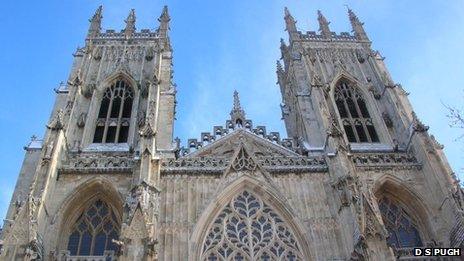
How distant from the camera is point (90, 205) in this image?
69.2 feet

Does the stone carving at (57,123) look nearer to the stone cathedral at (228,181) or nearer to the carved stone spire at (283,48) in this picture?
the stone cathedral at (228,181)

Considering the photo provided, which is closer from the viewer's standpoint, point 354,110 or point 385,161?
point 385,161

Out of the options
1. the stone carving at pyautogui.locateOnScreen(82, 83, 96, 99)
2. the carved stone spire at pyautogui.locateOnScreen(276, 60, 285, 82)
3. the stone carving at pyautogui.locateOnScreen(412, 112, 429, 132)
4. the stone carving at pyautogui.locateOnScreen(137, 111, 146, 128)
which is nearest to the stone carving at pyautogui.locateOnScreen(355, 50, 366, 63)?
the carved stone spire at pyautogui.locateOnScreen(276, 60, 285, 82)

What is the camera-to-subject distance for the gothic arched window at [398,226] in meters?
20.5

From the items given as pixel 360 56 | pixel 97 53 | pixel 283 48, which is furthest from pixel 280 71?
pixel 97 53

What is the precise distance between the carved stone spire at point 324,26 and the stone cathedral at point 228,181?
14.6 ft

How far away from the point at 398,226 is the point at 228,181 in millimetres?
6372

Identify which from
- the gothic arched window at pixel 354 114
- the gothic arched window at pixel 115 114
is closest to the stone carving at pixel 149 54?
the gothic arched window at pixel 115 114

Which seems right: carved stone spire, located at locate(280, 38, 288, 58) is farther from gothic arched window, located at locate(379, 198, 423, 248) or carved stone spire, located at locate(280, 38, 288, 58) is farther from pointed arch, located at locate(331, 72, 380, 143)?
gothic arched window, located at locate(379, 198, 423, 248)

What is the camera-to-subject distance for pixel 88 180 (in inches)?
831

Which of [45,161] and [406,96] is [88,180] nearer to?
[45,161]

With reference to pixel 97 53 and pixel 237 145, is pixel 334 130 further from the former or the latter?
pixel 97 53

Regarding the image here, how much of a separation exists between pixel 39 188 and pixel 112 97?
27.3 feet

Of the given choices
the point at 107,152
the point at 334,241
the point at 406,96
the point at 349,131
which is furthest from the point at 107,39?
the point at 334,241
